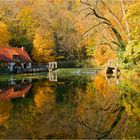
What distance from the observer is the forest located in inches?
1799

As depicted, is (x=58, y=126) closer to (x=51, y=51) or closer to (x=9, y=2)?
(x=51, y=51)

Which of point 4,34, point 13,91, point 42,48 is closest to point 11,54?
point 4,34

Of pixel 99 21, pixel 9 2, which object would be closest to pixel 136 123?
pixel 99 21

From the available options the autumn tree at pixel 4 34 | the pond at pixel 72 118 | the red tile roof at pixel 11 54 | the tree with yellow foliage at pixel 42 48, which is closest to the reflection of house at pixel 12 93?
the pond at pixel 72 118

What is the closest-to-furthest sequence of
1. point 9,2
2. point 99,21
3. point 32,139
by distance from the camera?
1. point 32,139
2. point 99,21
3. point 9,2

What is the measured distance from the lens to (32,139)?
9.27 m

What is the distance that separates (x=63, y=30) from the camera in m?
73.4

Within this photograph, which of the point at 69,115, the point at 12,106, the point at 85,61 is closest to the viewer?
the point at 69,115

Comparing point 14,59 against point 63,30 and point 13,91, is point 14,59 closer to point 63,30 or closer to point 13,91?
point 63,30

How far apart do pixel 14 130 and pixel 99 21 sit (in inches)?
1319

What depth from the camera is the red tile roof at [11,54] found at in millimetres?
55094

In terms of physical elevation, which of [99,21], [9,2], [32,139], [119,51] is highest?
[9,2]

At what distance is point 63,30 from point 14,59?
18.3m

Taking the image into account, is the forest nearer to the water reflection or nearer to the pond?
the water reflection
